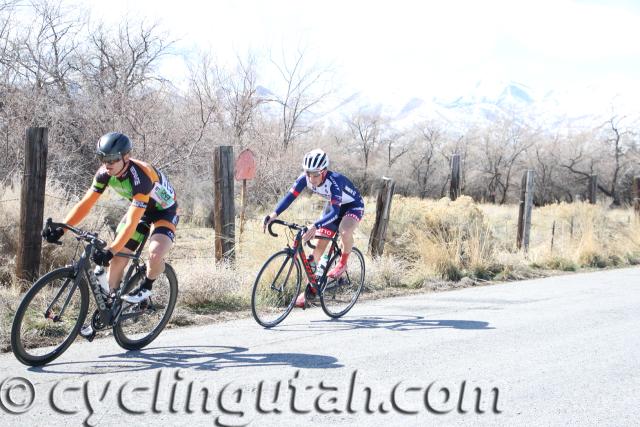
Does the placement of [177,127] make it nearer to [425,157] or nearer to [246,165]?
[246,165]

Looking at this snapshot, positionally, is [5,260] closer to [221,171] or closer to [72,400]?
[221,171]

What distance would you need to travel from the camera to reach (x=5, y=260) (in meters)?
8.70

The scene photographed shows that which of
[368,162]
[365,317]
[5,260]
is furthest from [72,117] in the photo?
[368,162]

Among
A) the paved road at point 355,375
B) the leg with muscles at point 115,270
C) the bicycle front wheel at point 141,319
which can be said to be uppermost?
the leg with muscles at point 115,270

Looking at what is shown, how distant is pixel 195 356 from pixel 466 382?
7.65ft

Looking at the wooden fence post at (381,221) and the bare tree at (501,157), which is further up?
the bare tree at (501,157)

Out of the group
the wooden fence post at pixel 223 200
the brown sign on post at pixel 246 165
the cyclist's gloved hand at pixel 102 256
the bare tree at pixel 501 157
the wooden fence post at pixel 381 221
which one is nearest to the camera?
the cyclist's gloved hand at pixel 102 256

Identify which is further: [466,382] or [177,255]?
[177,255]

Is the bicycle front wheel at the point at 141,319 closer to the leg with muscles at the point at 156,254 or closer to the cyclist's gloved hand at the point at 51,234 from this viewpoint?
the leg with muscles at the point at 156,254

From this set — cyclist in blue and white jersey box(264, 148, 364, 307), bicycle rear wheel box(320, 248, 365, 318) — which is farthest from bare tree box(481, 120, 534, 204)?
cyclist in blue and white jersey box(264, 148, 364, 307)

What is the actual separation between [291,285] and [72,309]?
2881 millimetres

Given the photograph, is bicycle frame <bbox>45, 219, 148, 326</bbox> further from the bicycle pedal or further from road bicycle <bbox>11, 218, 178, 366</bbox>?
the bicycle pedal

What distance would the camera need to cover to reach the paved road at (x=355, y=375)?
432cm

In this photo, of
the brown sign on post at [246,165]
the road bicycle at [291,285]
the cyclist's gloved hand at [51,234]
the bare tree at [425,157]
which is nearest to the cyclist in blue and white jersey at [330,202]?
the road bicycle at [291,285]
